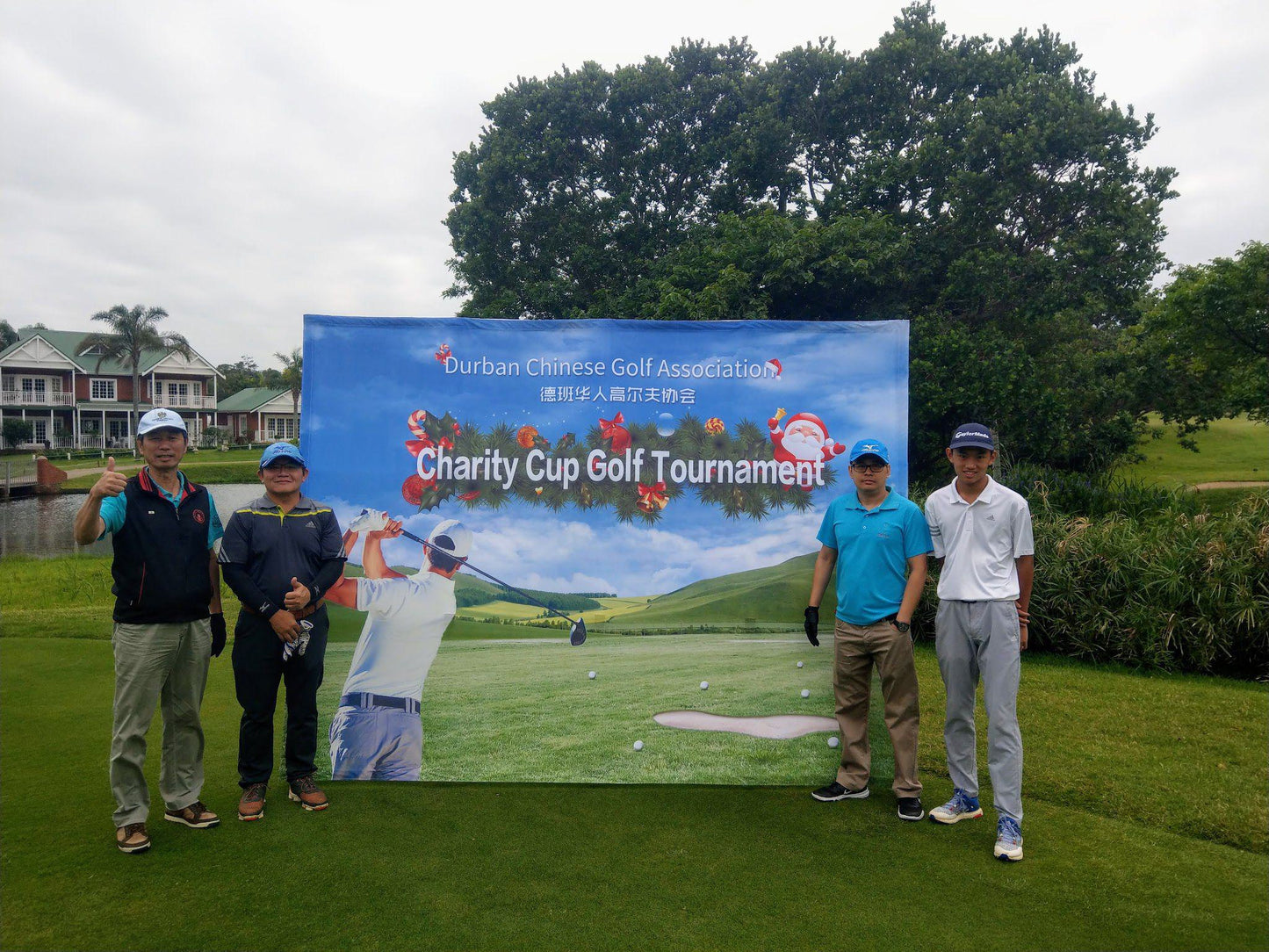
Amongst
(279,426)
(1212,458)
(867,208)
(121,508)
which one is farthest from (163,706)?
(279,426)

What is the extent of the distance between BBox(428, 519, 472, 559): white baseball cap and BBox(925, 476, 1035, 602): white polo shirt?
2200 millimetres

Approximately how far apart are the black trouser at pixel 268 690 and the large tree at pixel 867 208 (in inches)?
390

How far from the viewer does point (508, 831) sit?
328 cm

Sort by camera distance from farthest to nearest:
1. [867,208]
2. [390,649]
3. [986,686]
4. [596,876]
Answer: [867,208]
[390,649]
[986,686]
[596,876]

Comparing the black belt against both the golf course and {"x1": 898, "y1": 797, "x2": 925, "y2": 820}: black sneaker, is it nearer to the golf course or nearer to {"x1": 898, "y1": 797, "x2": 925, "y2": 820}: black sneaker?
the golf course

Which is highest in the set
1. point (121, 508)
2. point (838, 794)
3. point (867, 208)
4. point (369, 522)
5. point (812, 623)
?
point (867, 208)

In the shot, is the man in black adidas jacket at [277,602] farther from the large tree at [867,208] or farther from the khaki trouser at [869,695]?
the large tree at [867,208]

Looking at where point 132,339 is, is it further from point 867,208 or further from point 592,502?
point 592,502

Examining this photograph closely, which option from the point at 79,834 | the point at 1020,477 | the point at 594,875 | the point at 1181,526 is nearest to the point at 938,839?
the point at 594,875

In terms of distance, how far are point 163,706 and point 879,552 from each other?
3.12 m

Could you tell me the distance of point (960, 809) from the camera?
3473mm

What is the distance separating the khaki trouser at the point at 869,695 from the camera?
3600 millimetres

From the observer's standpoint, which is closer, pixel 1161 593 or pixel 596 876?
pixel 596 876

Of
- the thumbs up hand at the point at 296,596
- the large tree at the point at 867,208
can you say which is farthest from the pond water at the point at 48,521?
the thumbs up hand at the point at 296,596
